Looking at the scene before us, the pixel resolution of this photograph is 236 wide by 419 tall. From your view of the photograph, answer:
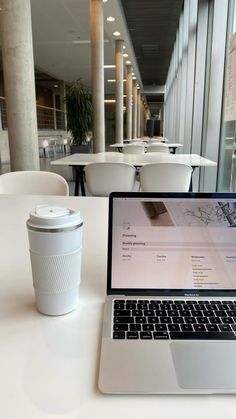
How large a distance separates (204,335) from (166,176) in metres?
2.11

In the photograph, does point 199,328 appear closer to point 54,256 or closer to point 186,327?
point 186,327

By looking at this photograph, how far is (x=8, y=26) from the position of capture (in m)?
3.00

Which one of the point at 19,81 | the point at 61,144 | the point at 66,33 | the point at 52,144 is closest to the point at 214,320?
the point at 19,81

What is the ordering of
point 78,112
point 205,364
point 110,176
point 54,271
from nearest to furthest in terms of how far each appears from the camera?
point 205,364
point 54,271
point 110,176
point 78,112

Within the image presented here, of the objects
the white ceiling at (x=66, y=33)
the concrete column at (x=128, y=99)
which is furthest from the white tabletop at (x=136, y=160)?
the concrete column at (x=128, y=99)

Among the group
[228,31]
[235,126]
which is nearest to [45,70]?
[228,31]

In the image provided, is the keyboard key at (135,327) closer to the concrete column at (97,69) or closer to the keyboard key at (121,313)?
the keyboard key at (121,313)

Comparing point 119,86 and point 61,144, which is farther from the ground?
point 119,86

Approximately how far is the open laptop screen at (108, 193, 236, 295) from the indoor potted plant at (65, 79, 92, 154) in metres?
6.76

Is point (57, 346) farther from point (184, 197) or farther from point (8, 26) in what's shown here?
point (8, 26)

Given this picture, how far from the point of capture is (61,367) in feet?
1.74

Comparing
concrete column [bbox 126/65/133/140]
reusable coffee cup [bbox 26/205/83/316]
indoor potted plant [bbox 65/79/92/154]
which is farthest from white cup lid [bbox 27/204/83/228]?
concrete column [bbox 126/65/133/140]

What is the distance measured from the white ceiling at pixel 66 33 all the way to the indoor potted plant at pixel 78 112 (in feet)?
5.10

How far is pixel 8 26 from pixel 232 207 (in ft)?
10.0
